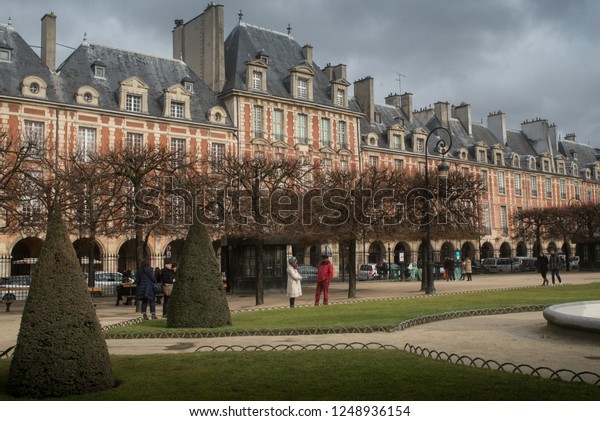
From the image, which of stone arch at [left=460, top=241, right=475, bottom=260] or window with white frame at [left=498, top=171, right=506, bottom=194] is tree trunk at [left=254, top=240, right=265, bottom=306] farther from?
window with white frame at [left=498, top=171, right=506, bottom=194]

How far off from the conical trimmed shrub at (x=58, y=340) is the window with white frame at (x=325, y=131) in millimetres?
34621

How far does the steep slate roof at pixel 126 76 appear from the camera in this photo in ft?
107

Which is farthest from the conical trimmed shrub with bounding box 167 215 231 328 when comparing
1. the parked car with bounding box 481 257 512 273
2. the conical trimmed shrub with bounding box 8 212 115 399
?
the parked car with bounding box 481 257 512 273

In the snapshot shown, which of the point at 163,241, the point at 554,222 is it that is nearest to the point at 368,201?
the point at 163,241

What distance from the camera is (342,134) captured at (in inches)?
1639

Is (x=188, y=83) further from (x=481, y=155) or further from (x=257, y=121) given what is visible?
(x=481, y=155)

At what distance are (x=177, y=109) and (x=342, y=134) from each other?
446 inches

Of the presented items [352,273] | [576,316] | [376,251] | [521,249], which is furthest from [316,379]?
[521,249]

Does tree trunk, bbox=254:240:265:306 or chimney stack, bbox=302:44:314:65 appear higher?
chimney stack, bbox=302:44:314:65

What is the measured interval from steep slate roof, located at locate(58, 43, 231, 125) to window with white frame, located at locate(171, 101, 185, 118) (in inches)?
22.7

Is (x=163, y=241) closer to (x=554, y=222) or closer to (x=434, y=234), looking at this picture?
(x=434, y=234)

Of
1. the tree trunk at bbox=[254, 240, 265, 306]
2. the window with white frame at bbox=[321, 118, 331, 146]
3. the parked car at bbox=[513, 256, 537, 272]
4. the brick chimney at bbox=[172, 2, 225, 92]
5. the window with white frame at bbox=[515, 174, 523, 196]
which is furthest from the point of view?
the window with white frame at bbox=[515, 174, 523, 196]

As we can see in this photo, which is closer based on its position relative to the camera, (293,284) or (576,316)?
(576,316)

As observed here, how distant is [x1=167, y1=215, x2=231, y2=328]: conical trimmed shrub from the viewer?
11352mm
